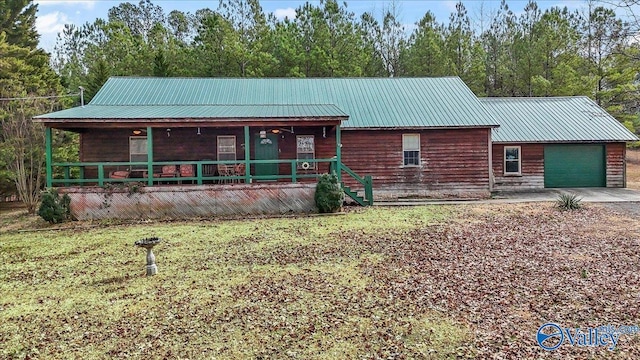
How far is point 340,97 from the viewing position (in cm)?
1916

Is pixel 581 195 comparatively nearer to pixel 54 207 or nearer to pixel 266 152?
pixel 266 152

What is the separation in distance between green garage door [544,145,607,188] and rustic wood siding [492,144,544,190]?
0.42m

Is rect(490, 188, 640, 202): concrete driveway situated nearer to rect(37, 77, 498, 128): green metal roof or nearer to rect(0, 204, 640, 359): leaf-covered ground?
rect(37, 77, 498, 128): green metal roof

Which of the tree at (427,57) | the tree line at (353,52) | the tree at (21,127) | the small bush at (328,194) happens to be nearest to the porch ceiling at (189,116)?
the small bush at (328,194)

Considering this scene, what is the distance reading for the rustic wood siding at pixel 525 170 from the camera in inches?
750

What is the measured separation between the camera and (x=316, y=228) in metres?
10.8

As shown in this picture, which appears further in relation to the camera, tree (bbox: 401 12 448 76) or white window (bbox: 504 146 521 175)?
tree (bbox: 401 12 448 76)

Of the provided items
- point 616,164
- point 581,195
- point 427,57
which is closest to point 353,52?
point 427,57

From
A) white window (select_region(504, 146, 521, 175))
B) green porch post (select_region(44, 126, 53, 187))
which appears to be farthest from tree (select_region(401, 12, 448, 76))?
green porch post (select_region(44, 126, 53, 187))

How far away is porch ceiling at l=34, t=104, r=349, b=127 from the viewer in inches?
502

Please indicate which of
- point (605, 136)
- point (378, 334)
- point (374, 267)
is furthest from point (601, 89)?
point (378, 334)

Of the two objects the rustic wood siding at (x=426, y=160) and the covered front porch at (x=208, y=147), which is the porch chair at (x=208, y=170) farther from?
the rustic wood siding at (x=426, y=160)

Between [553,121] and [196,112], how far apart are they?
17.2 m

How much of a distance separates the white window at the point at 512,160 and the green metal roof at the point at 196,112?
9342 mm
